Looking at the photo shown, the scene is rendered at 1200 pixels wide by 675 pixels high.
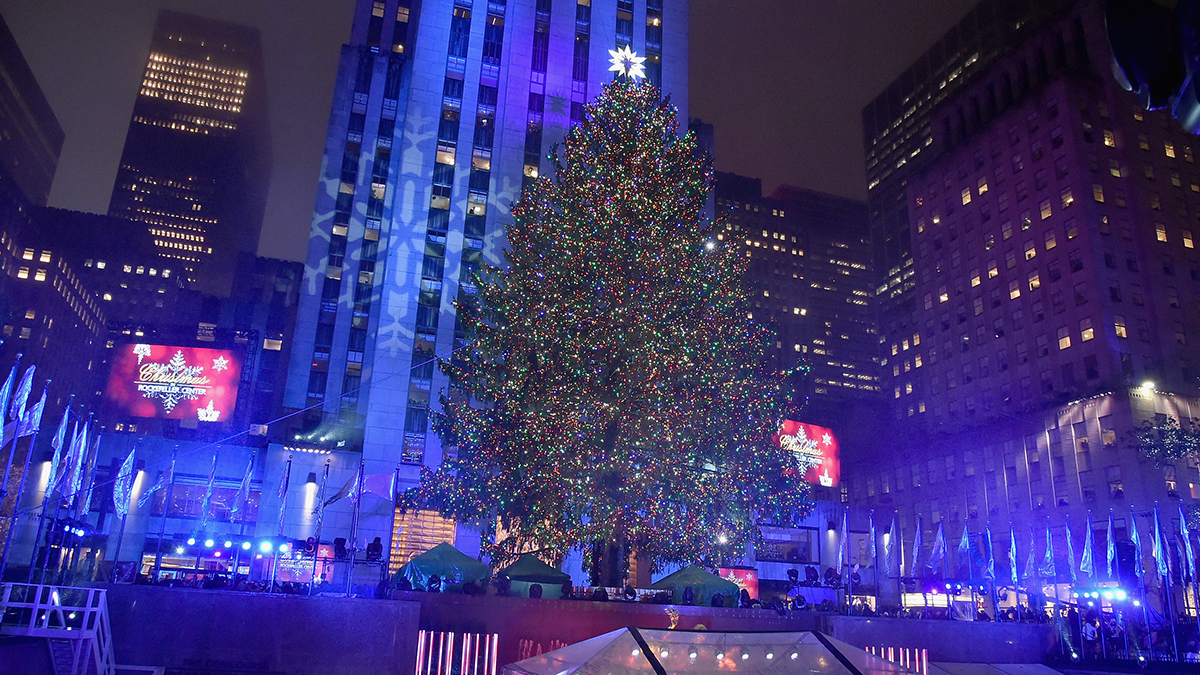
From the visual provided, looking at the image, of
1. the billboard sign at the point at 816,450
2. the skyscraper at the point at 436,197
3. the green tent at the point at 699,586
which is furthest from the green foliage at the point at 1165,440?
the green tent at the point at 699,586

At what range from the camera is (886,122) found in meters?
137

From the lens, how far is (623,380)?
79.0 feet

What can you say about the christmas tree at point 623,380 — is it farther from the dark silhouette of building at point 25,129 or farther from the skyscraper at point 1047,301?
A: the dark silhouette of building at point 25,129

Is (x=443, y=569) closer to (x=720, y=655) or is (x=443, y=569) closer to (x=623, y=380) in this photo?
(x=623, y=380)

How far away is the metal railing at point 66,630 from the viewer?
48.1 ft

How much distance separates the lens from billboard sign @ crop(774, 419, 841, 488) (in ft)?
187

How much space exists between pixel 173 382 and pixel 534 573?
31.7 meters

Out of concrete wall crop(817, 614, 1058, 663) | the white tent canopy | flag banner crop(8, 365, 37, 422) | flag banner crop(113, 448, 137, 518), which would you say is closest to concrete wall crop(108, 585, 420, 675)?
flag banner crop(8, 365, 37, 422)

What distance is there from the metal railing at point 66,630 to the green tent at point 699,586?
48.1ft

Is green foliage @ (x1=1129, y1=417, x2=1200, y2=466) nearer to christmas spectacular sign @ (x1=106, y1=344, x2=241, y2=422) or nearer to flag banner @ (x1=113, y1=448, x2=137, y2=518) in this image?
christmas spectacular sign @ (x1=106, y1=344, x2=241, y2=422)

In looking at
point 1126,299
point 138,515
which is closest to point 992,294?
point 1126,299

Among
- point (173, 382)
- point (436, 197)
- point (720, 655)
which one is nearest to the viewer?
point (720, 655)

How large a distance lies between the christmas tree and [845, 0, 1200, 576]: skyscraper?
1900 inches

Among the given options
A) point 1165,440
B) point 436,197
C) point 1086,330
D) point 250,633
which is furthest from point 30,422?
point 1086,330
